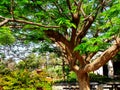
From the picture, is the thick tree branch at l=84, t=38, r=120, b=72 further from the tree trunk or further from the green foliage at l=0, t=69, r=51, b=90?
the green foliage at l=0, t=69, r=51, b=90

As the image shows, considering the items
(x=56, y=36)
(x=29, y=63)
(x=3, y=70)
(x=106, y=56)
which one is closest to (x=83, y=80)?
(x=106, y=56)

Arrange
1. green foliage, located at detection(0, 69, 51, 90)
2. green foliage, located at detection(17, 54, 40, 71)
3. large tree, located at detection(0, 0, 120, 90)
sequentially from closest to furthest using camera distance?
1. large tree, located at detection(0, 0, 120, 90)
2. green foliage, located at detection(0, 69, 51, 90)
3. green foliage, located at detection(17, 54, 40, 71)

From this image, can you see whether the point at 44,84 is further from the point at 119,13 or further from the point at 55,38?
the point at 119,13

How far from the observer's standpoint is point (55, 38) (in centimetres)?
1403

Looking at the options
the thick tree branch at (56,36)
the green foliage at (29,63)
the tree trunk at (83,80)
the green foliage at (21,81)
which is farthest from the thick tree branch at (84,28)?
the green foliage at (29,63)

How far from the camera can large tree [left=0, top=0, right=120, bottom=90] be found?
11172 mm

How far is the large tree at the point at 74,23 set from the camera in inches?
440

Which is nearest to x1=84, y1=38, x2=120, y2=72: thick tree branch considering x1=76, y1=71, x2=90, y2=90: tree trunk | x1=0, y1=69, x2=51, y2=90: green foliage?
x1=76, y1=71, x2=90, y2=90: tree trunk

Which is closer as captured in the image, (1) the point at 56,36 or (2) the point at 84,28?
(2) the point at 84,28

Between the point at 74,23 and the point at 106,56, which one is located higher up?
the point at 74,23

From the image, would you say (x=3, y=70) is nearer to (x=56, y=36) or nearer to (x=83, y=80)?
(x=83, y=80)

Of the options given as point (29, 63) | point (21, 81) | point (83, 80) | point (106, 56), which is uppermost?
point (29, 63)

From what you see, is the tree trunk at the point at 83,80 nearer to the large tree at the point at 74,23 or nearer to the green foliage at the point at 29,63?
the large tree at the point at 74,23

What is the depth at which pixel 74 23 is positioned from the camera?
42.1 feet
